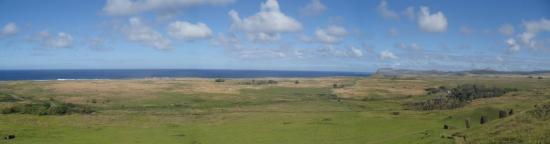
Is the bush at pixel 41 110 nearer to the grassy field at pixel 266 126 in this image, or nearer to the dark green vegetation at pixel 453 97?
the grassy field at pixel 266 126

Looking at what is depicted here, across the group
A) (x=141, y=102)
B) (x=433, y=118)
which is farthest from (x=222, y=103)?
(x=433, y=118)

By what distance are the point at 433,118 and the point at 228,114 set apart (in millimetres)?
26793

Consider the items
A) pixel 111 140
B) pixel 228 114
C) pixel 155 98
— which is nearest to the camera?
pixel 111 140

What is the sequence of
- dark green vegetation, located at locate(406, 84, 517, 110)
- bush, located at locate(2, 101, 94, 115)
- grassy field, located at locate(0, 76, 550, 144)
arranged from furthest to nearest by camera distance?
dark green vegetation, located at locate(406, 84, 517, 110) < bush, located at locate(2, 101, 94, 115) < grassy field, located at locate(0, 76, 550, 144)

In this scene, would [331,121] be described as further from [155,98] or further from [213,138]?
[155,98]

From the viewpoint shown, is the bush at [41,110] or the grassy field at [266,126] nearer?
the grassy field at [266,126]

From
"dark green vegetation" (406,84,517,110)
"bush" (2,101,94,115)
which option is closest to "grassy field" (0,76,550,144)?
"bush" (2,101,94,115)

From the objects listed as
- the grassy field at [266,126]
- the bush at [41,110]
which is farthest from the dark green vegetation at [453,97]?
the bush at [41,110]

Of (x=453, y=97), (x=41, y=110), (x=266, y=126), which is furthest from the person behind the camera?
(x=453, y=97)

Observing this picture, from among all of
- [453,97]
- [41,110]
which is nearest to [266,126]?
[41,110]

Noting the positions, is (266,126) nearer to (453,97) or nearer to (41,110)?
(41,110)

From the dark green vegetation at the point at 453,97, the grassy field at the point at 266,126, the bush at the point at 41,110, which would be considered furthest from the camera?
the dark green vegetation at the point at 453,97

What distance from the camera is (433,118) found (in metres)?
65.2

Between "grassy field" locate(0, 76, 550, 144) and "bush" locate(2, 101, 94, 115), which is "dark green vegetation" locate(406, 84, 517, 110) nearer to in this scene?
"grassy field" locate(0, 76, 550, 144)
